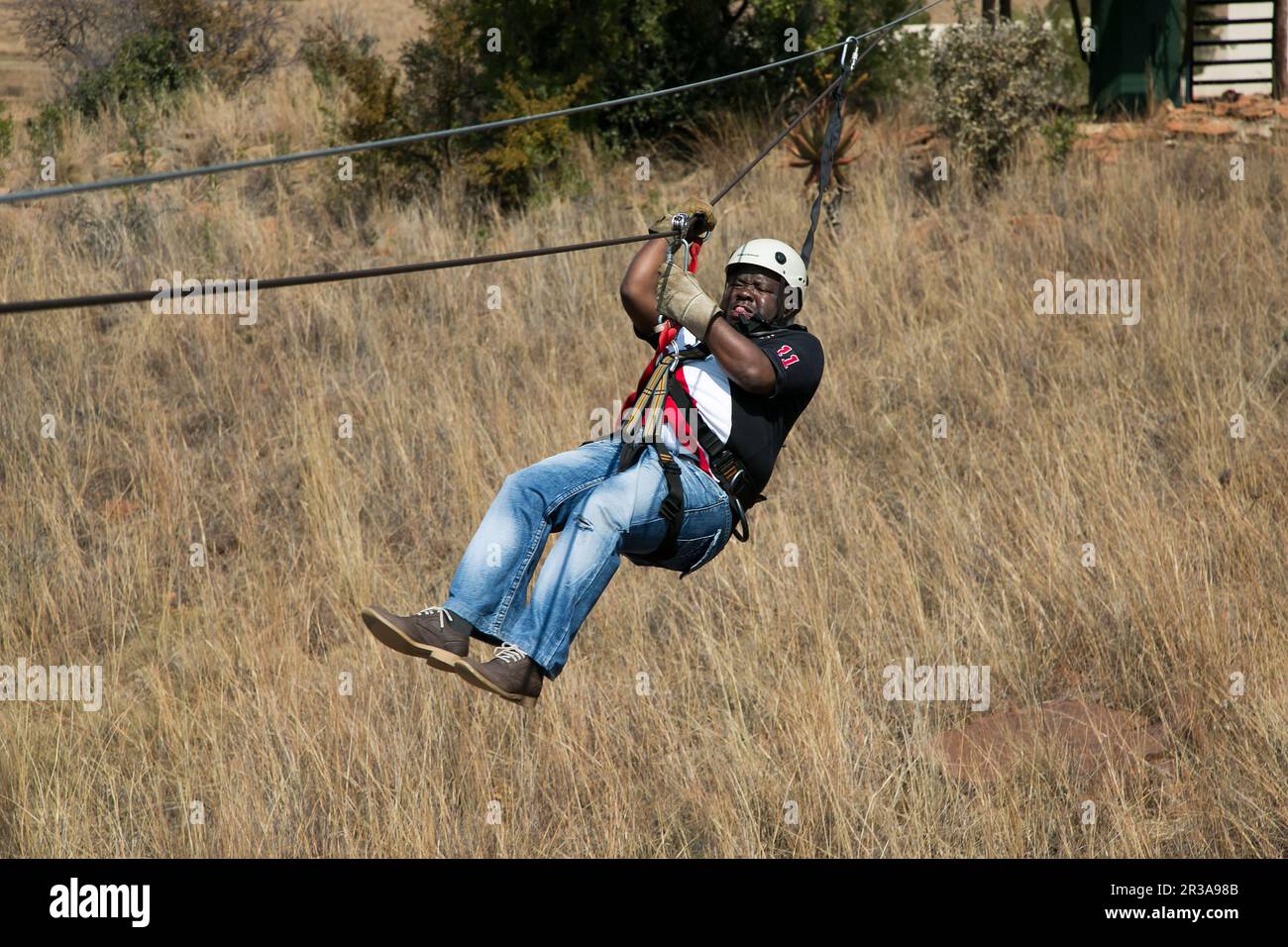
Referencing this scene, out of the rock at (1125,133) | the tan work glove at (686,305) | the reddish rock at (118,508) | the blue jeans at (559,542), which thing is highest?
the rock at (1125,133)

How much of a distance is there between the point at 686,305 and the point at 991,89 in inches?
354

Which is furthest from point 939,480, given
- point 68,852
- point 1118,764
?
point 68,852

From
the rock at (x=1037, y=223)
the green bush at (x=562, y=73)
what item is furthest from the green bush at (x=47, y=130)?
the rock at (x=1037, y=223)

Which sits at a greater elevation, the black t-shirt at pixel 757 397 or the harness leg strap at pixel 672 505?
the black t-shirt at pixel 757 397

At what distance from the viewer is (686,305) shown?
4.81 m

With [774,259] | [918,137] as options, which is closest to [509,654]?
[774,259]

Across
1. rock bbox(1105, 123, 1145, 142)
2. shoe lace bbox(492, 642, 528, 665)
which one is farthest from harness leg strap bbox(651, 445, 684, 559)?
rock bbox(1105, 123, 1145, 142)

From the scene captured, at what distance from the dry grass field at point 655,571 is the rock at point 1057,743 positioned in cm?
5

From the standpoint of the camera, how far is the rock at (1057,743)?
645 centimetres

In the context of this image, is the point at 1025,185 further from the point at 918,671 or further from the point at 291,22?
the point at 291,22

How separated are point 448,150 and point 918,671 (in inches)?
322

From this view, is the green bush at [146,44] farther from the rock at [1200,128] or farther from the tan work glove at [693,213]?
the tan work glove at [693,213]

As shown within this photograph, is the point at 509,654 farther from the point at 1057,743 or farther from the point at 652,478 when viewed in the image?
the point at 1057,743

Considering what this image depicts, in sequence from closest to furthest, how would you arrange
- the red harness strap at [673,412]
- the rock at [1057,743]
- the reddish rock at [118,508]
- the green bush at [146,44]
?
the red harness strap at [673,412]
the rock at [1057,743]
the reddish rock at [118,508]
the green bush at [146,44]
